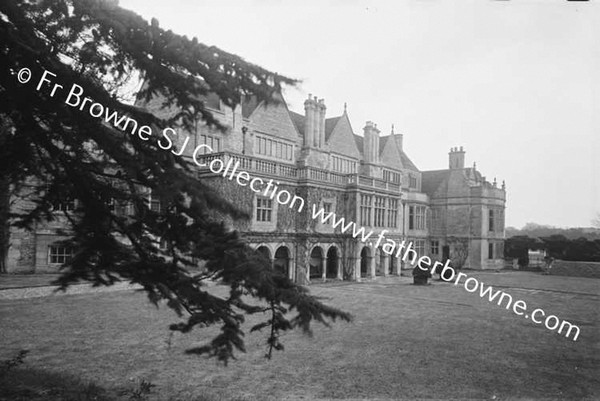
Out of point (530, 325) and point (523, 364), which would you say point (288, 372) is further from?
point (530, 325)

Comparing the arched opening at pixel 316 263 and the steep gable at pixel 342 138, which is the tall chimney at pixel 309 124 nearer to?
the steep gable at pixel 342 138

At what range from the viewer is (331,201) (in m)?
24.2

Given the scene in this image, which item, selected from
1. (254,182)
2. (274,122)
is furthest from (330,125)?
(254,182)

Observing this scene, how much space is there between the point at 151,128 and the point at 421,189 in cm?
3874

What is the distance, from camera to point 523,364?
855cm

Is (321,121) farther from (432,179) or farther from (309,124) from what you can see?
(432,179)

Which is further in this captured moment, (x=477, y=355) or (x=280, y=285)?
(x=477, y=355)

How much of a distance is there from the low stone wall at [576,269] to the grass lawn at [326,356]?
70.6 ft

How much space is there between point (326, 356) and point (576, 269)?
32126mm

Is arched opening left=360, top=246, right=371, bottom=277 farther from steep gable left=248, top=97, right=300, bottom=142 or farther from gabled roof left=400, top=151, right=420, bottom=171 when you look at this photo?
gabled roof left=400, top=151, right=420, bottom=171

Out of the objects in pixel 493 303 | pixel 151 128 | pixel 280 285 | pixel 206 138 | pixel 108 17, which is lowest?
pixel 493 303

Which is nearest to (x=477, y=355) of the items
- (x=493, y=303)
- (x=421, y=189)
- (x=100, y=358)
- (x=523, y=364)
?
(x=523, y=364)

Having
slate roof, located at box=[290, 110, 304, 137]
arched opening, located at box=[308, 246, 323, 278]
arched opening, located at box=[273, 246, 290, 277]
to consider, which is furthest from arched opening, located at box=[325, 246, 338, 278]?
slate roof, located at box=[290, 110, 304, 137]

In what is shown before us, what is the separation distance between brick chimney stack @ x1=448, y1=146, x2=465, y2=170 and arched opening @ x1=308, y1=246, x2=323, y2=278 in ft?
68.3
